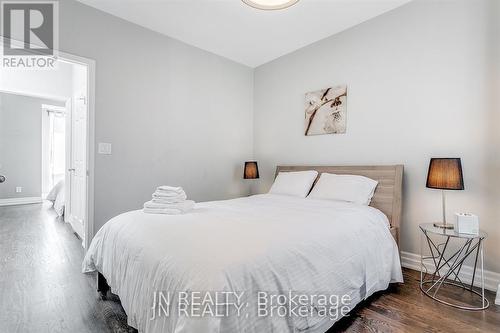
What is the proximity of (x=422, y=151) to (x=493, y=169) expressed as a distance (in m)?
0.52

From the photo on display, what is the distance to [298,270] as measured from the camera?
51.3 inches


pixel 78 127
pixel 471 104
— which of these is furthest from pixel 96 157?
pixel 471 104

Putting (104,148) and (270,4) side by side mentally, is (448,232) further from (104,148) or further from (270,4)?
(104,148)

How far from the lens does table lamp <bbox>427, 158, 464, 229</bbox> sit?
1.93m

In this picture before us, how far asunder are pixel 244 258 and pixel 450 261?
223cm

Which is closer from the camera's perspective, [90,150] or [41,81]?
[90,150]

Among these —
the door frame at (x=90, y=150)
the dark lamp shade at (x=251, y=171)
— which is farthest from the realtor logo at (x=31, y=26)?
the dark lamp shade at (x=251, y=171)

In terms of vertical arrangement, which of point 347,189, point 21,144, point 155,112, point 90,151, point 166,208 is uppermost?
point 155,112

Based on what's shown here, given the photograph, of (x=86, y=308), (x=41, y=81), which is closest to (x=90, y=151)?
(x=86, y=308)

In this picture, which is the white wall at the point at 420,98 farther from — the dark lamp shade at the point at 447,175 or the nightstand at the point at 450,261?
the dark lamp shade at the point at 447,175

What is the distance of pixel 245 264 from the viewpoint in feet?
3.62

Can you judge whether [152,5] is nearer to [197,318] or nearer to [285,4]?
[285,4]

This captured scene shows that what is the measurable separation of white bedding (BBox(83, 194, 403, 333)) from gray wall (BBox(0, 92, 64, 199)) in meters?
5.75

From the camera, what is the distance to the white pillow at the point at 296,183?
2.88 m
